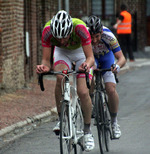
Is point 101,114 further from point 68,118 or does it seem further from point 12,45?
point 12,45

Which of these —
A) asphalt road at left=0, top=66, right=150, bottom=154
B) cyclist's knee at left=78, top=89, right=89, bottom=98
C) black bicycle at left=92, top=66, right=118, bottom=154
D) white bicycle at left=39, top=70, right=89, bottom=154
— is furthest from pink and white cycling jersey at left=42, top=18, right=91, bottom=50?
asphalt road at left=0, top=66, right=150, bottom=154

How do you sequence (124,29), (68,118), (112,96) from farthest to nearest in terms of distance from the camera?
(124,29) < (112,96) < (68,118)

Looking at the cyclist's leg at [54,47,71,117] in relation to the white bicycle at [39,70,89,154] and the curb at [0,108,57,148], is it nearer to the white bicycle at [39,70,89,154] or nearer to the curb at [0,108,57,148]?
the white bicycle at [39,70,89,154]

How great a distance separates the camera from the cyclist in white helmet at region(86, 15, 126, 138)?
7145mm

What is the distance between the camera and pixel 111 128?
766cm

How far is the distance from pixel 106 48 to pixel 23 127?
236 centimetres

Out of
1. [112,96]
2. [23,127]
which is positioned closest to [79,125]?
[112,96]

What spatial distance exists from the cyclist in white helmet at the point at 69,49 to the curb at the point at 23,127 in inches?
64.0

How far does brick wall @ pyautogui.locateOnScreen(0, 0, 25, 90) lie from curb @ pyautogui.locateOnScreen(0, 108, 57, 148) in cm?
279

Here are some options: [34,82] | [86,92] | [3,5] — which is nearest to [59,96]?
[86,92]

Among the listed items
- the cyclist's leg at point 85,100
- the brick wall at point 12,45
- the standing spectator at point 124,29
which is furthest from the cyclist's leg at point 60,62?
the standing spectator at point 124,29

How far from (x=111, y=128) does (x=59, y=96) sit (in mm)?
1283

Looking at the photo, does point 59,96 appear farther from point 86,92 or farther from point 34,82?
point 34,82

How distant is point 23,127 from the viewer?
9164 mm
